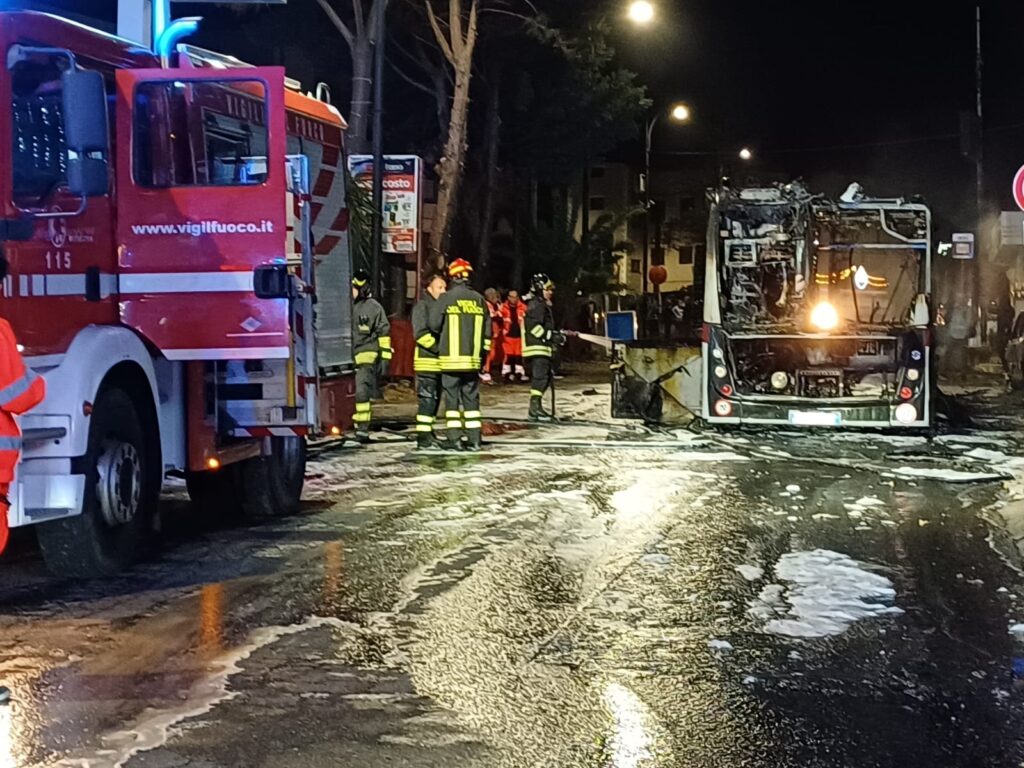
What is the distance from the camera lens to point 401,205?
1997cm

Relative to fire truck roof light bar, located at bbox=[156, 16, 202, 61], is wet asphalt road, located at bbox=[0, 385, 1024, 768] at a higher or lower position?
lower

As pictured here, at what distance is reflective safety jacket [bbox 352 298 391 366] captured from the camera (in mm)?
13820

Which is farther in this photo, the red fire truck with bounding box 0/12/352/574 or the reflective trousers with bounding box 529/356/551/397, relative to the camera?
the reflective trousers with bounding box 529/356/551/397

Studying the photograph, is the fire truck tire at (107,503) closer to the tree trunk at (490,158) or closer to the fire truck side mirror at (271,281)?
the fire truck side mirror at (271,281)

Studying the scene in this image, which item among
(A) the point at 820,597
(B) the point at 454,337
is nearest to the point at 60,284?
(A) the point at 820,597

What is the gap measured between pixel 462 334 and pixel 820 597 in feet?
21.4

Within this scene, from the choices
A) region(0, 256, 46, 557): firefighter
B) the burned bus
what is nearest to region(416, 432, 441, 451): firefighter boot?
the burned bus

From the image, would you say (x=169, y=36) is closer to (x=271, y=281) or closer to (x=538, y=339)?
(x=271, y=281)

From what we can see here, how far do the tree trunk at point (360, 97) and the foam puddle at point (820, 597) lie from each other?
14.1 meters

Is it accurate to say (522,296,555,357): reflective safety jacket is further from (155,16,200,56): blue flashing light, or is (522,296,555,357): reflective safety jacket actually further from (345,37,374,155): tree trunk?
(155,16,200,56): blue flashing light

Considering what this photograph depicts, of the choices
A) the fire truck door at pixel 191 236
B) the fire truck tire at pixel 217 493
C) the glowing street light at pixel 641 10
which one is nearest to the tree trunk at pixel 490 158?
the glowing street light at pixel 641 10

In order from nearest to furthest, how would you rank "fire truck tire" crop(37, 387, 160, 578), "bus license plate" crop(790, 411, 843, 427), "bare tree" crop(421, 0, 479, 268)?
1. "fire truck tire" crop(37, 387, 160, 578)
2. "bus license plate" crop(790, 411, 843, 427)
3. "bare tree" crop(421, 0, 479, 268)

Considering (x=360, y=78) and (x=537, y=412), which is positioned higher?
(x=360, y=78)

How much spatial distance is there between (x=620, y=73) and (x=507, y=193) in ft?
34.7
